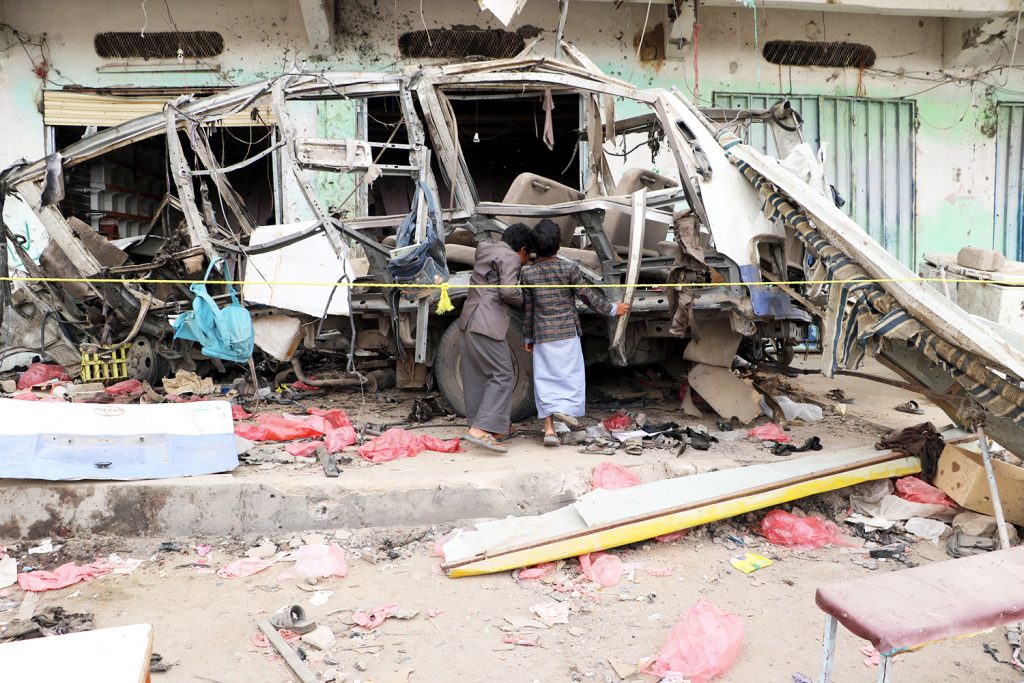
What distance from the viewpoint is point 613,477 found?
411cm

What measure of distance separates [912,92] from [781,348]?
5.35 m

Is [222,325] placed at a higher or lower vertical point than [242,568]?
higher

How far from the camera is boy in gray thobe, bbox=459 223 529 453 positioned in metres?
4.62

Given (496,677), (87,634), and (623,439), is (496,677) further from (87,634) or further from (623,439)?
(623,439)

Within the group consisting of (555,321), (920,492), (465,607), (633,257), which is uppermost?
(633,257)

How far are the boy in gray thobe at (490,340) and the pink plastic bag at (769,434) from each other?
1577 mm

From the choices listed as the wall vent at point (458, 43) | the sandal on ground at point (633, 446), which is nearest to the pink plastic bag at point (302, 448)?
the sandal on ground at point (633, 446)

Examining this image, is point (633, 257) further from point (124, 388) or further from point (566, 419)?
point (124, 388)

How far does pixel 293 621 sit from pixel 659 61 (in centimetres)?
748

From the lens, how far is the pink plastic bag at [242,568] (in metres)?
3.42

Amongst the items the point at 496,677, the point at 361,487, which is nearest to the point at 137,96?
the point at 361,487

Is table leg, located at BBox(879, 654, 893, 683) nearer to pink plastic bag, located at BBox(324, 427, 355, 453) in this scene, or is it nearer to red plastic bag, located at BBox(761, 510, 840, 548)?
red plastic bag, located at BBox(761, 510, 840, 548)

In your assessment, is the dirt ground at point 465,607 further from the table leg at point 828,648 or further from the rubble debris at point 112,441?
the table leg at point 828,648

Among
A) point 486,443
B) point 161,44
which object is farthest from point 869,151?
point 161,44
